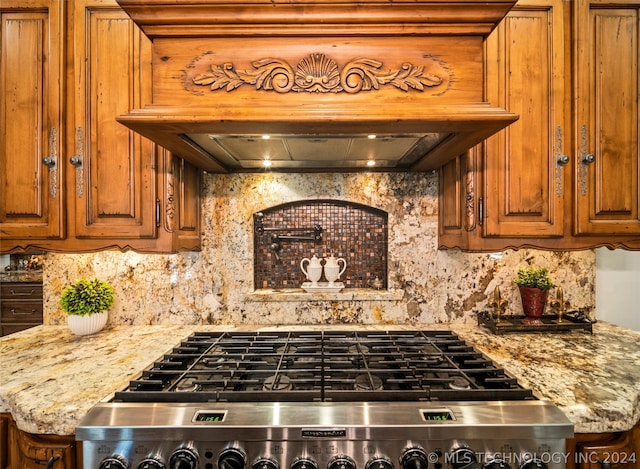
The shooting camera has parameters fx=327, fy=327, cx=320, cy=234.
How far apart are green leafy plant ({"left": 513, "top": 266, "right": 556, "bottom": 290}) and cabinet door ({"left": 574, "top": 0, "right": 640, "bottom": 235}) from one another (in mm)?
357

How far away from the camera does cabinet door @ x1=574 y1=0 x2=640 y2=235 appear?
4.39 feet

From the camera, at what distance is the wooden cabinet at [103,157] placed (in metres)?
1.34

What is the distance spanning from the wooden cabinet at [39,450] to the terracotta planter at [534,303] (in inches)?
73.2

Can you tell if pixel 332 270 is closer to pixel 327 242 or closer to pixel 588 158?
pixel 327 242

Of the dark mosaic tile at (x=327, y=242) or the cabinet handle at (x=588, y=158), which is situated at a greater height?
the cabinet handle at (x=588, y=158)

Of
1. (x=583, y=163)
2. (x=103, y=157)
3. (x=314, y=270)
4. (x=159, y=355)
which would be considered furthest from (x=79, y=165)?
(x=583, y=163)

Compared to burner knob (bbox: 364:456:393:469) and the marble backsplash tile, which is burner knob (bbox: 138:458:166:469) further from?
the marble backsplash tile

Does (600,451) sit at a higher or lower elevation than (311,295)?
lower

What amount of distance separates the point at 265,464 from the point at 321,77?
1.17 m

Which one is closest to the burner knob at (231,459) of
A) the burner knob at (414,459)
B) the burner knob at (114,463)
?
the burner knob at (114,463)

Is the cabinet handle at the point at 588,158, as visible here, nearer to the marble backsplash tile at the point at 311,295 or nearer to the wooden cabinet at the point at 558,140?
the wooden cabinet at the point at 558,140

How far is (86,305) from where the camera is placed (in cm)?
154

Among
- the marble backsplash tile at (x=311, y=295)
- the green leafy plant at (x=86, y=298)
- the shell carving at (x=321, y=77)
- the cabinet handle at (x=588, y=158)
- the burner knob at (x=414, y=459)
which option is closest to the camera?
the burner knob at (x=414, y=459)

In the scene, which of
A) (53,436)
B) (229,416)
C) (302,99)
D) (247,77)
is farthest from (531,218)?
(53,436)
